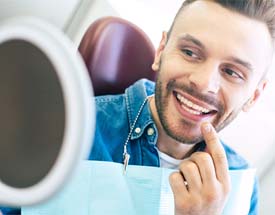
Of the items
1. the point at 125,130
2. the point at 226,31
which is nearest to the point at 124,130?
the point at 125,130

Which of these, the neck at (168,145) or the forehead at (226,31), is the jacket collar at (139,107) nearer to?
the neck at (168,145)

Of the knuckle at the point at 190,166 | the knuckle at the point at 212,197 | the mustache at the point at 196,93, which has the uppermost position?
the mustache at the point at 196,93

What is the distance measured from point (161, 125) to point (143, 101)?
48mm

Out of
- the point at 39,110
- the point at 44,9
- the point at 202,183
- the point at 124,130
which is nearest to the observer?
the point at 39,110

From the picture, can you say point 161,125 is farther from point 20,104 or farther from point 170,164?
point 20,104

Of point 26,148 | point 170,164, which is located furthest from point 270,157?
point 26,148

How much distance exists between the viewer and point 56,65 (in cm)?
26

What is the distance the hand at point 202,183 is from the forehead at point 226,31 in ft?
0.46

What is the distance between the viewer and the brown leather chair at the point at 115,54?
70cm

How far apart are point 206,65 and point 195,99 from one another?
2.0 inches

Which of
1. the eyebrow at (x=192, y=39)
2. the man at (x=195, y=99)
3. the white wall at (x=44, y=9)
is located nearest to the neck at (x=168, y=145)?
the man at (x=195, y=99)

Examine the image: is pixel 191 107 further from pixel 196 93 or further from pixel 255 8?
pixel 255 8

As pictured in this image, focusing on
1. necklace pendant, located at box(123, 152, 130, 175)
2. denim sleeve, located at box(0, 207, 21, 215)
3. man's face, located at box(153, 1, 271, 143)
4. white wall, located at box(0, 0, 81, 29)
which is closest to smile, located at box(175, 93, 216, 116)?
man's face, located at box(153, 1, 271, 143)

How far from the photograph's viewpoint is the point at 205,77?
595 mm
